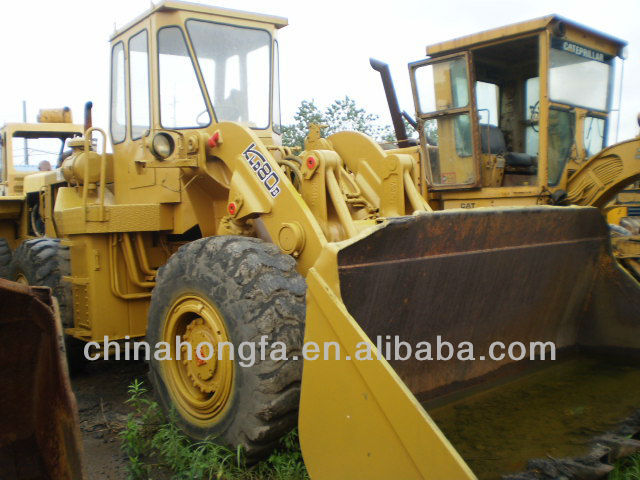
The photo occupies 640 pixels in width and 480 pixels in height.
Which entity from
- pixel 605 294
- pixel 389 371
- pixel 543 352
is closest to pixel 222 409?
pixel 389 371

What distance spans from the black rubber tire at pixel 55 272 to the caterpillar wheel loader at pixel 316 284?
25 millimetres

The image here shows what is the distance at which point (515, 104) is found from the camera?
25.6ft

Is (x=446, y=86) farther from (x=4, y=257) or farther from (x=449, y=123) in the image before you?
(x=4, y=257)

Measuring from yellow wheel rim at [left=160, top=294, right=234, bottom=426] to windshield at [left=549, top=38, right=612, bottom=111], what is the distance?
510cm

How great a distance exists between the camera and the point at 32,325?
97.8 inches

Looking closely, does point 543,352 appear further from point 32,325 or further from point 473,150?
point 473,150

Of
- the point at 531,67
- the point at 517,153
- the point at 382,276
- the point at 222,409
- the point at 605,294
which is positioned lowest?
the point at 222,409

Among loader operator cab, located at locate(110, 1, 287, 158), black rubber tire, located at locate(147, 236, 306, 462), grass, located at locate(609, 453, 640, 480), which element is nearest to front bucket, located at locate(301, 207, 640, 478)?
grass, located at locate(609, 453, 640, 480)

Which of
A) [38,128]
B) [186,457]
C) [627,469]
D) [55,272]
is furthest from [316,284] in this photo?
[38,128]

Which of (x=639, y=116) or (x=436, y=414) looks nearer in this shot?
(x=436, y=414)

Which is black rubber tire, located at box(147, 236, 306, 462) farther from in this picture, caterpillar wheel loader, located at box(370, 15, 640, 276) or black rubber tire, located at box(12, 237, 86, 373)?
caterpillar wheel loader, located at box(370, 15, 640, 276)

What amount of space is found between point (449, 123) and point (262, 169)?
173 inches

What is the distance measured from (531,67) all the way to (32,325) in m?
6.89

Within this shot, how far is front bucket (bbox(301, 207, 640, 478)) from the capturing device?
103 inches
